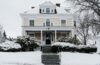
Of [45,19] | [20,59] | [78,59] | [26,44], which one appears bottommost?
[78,59]

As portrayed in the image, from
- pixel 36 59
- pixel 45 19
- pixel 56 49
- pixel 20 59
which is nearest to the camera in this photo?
pixel 20 59

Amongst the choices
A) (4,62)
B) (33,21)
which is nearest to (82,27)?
(33,21)

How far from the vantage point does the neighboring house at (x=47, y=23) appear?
169 feet

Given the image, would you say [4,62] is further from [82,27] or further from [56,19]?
[82,27]

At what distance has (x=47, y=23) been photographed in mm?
52250

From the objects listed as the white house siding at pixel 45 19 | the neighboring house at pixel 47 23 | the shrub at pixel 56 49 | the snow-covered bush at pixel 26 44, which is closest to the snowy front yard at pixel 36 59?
the shrub at pixel 56 49

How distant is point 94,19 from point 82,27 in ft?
52.0

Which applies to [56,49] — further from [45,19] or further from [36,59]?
[45,19]

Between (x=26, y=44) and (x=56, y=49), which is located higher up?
(x=26, y=44)

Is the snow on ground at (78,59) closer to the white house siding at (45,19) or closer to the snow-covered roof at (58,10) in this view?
the white house siding at (45,19)

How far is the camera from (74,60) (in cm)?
2367

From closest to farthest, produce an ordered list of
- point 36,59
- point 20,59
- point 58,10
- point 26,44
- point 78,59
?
1. point 20,59
2. point 36,59
3. point 78,59
4. point 26,44
5. point 58,10

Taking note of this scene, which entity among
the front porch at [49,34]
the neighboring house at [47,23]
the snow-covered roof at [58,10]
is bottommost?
the front porch at [49,34]

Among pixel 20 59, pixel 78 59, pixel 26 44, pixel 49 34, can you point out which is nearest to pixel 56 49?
pixel 26 44
